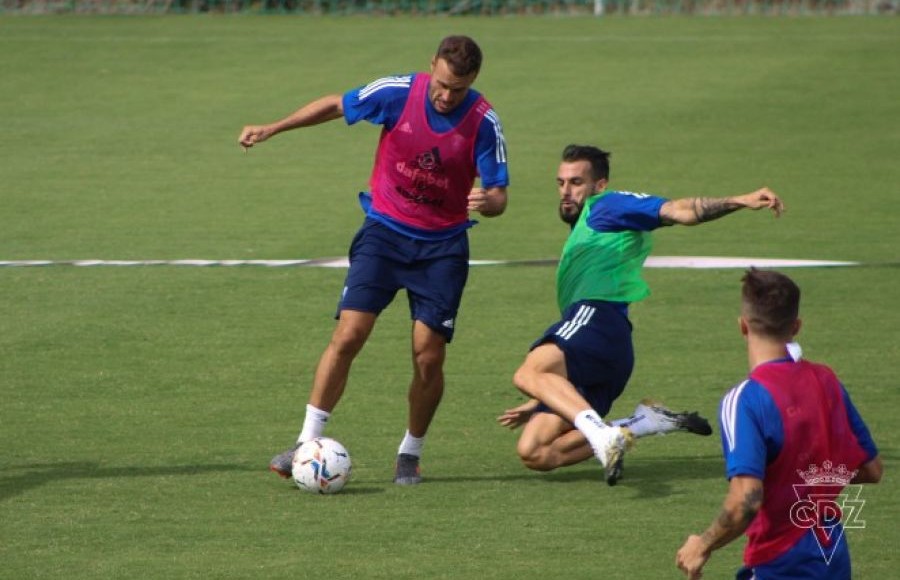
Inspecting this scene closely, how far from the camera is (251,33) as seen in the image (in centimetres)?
2920

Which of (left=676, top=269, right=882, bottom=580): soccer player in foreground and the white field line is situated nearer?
(left=676, top=269, right=882, bottom=580): soccer player in foreground

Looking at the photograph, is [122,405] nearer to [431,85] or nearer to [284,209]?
[431,85]

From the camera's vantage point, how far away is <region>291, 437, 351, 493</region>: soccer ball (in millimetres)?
8523

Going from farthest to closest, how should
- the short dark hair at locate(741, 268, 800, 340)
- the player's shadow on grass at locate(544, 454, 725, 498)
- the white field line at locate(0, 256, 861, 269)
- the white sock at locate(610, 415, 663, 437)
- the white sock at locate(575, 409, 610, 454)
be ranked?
the white field line at locate(0, 256, 861, 269), the white sock at locate(610, 415, 663, 437), the player's shadow on grass at locate(544, 454, 725, 498), the white sock at locate(575, 409, 610, 454), the short dark hair at locate(741, 268, 800, 340)

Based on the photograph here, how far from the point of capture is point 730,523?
5344 millimetres

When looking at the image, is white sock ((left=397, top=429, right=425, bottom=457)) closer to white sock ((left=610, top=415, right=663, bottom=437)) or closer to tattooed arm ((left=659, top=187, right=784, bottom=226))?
white sock ((left=610, top=415, right=663, bottom=437))

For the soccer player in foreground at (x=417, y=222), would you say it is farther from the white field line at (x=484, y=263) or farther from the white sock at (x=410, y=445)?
the white field line at (x=484, y=263)

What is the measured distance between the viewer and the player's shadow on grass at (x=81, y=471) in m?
8.75

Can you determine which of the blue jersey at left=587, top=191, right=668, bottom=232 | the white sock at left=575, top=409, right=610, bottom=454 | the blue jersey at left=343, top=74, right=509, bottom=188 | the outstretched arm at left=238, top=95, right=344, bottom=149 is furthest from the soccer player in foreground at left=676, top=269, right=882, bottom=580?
the outstretched arm at left=238, top=95, right=344, bottom=149

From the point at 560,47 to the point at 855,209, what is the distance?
9.93 m

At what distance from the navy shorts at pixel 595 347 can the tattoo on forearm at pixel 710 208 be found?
4.06 ft

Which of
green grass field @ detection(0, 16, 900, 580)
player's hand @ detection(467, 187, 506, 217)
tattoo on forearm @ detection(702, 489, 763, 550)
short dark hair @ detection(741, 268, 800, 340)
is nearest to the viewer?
tattoo on forearm @ detection(702, 489, 763, 550)

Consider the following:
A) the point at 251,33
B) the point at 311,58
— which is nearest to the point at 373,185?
the point at 311,58

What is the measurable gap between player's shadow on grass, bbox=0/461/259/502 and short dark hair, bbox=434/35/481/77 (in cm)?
227
